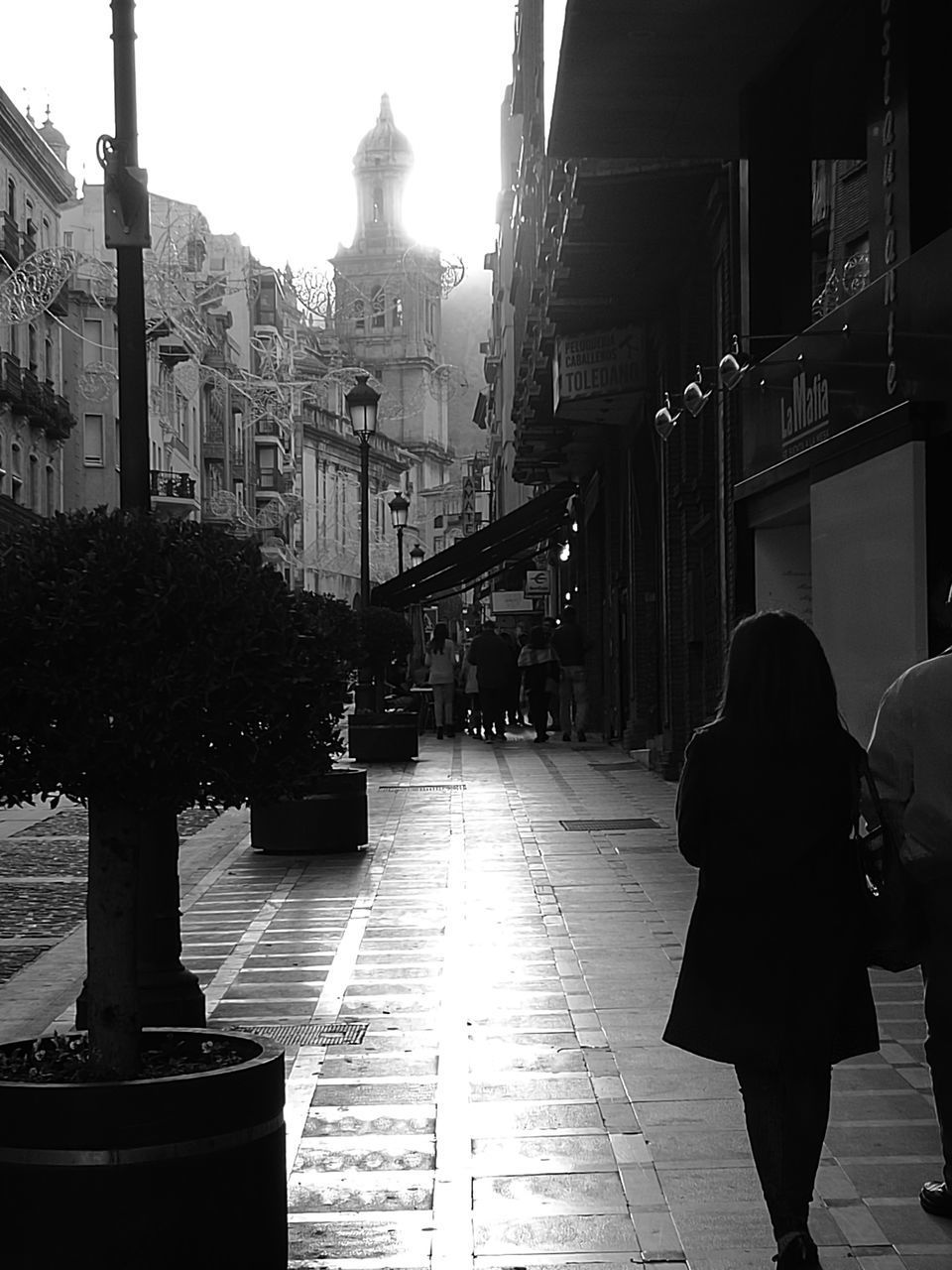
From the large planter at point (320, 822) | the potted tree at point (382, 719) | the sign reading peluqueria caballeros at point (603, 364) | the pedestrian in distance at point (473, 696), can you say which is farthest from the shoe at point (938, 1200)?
the pedestrian in distance at point (473, 696)

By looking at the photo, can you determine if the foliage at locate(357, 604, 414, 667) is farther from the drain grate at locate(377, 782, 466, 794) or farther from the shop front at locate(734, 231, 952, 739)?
the shop front at locate(734, 231, 952, 739)

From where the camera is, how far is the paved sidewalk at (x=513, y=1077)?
5.07 metres

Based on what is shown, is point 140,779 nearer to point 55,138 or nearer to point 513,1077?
point 513,1077

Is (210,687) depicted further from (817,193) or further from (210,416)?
(210,416)

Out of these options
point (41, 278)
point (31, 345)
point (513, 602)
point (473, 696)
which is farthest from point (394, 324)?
point (41, 278)

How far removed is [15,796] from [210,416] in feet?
265

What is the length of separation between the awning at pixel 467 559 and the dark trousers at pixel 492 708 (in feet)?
10.2

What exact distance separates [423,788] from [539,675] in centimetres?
1000

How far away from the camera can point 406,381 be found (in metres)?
166

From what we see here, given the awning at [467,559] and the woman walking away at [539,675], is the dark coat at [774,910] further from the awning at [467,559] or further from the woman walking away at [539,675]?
the awning at [467,559]

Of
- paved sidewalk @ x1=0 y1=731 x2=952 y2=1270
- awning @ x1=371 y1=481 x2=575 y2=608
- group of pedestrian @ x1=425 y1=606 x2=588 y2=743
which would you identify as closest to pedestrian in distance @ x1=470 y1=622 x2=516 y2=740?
group of pedestrian @ x1=425 y1=606 x2=588 y2=743

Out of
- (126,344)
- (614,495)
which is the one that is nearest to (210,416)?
(614,495)

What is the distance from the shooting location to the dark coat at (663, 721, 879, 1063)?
4785mm

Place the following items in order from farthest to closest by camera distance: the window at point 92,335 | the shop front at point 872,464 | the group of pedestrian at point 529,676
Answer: the window at point 92,335, the group of pedestrian at point 529,676, the shop front at point 872,464
